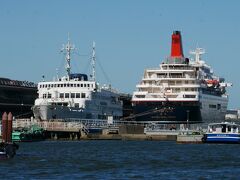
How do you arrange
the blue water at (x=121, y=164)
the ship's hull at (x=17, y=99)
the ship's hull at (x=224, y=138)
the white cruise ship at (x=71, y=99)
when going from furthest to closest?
the ship's hull at (x=17, y=99) < the white cruise ship at (x=71, y=99) < the ship's hull at (x=224, y=138) < the blue water at (x=121, y=164)

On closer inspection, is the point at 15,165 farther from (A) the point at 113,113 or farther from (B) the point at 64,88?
(A) the point at 113,113

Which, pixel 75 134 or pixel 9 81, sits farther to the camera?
pixel 9 81

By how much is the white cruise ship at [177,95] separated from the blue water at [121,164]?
118ft

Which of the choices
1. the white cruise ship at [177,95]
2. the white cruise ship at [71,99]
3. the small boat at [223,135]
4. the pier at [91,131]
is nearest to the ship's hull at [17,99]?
the white cruise ship at [71,99]

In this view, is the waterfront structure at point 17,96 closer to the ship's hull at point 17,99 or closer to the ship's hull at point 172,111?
the ship's hull at point 17,99

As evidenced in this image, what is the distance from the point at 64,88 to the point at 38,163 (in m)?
55.3

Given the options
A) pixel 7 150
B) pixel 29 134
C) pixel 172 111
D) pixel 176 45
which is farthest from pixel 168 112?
pixel 7 150

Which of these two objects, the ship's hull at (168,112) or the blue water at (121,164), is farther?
the ship's hull at (168,112)

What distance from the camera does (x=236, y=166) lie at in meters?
52.7

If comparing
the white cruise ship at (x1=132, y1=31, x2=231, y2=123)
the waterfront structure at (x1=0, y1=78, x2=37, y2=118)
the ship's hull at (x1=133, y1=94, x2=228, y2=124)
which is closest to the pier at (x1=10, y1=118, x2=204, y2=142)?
the ship's hull at (x1=133, y1=94, x2=228, y2=124)

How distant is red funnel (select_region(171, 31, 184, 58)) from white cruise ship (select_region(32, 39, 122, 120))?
13030mm

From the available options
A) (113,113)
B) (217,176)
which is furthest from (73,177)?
(113,113)

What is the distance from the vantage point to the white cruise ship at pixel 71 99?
336ft

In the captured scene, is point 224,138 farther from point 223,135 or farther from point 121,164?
point 121,164
